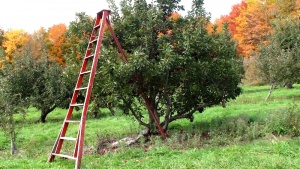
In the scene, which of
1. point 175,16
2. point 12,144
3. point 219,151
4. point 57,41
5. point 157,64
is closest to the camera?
point 219,151

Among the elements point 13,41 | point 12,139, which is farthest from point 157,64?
point 13,41

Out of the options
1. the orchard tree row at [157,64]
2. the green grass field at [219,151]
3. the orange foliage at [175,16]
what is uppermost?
the orange foliage at [175,16]

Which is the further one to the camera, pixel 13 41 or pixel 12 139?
pixel 13 41

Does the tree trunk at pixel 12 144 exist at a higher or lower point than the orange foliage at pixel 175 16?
lower

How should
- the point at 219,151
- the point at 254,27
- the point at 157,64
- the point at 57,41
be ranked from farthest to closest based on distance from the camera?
the point at 57,41, the point at 254,27, the point at 157,64, the point at 219,151

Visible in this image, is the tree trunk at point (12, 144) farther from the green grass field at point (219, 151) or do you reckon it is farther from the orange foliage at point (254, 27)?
the orange foliage at point (254, 27)

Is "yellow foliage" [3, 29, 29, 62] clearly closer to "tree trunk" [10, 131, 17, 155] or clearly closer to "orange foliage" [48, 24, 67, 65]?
"orange foliage" [48, 24, 67, 65]

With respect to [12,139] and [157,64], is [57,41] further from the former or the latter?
[157,64]

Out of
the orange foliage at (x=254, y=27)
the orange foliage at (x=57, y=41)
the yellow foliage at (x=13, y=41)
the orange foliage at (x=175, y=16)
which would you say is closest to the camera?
the orange foliage at (x=175, y=16)

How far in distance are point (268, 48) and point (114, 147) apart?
16340 millimetres

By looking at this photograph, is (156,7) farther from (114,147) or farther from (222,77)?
(114,147)

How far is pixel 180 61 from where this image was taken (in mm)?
9633

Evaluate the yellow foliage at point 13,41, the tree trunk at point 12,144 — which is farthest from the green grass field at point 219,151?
the yellow foliage at point 13,41

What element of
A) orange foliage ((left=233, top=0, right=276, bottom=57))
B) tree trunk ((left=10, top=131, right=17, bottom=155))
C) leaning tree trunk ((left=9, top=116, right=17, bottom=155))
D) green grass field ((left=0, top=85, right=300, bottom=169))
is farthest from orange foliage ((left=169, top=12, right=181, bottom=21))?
orange foliage ((left=233, top=0, right=276, bottom=57))
